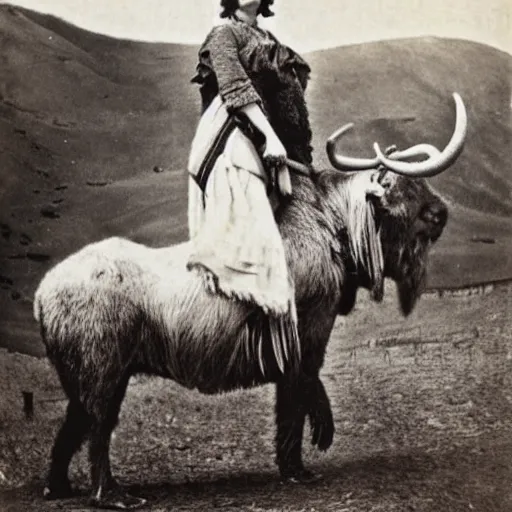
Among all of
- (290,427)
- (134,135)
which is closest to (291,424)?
(290,427)

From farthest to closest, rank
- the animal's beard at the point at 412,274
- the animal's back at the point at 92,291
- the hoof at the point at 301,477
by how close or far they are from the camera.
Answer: the animal's beard at the point at 412,274 < the hoof at the point at 301,477 < the animal's back at the point at 92,291

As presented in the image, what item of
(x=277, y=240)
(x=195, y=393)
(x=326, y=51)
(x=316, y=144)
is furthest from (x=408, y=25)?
(x=195, y=393)

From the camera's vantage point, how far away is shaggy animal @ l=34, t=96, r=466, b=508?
147 inches

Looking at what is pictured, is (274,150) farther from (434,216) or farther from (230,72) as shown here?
(434,216)

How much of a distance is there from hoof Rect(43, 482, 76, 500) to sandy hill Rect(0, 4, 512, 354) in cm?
51

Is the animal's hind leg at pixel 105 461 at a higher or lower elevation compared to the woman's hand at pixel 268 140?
lower

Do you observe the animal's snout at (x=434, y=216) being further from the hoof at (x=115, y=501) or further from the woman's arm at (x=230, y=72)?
the hoof at (x=115, y=501)

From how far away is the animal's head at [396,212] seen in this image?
3.92m

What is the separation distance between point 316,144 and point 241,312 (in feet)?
2.32

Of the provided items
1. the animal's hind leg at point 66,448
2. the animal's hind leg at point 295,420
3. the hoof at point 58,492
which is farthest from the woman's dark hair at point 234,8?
the hoof at point 58,492

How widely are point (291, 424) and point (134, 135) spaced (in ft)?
3.96

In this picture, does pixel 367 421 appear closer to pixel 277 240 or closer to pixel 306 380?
pixel 306 380

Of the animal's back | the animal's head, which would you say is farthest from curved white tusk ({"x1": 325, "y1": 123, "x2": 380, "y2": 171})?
the animal's back

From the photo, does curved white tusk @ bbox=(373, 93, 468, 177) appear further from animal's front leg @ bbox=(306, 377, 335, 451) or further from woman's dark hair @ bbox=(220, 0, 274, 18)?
animal's front leg @ bbox=(306, 377, 335, 451)
